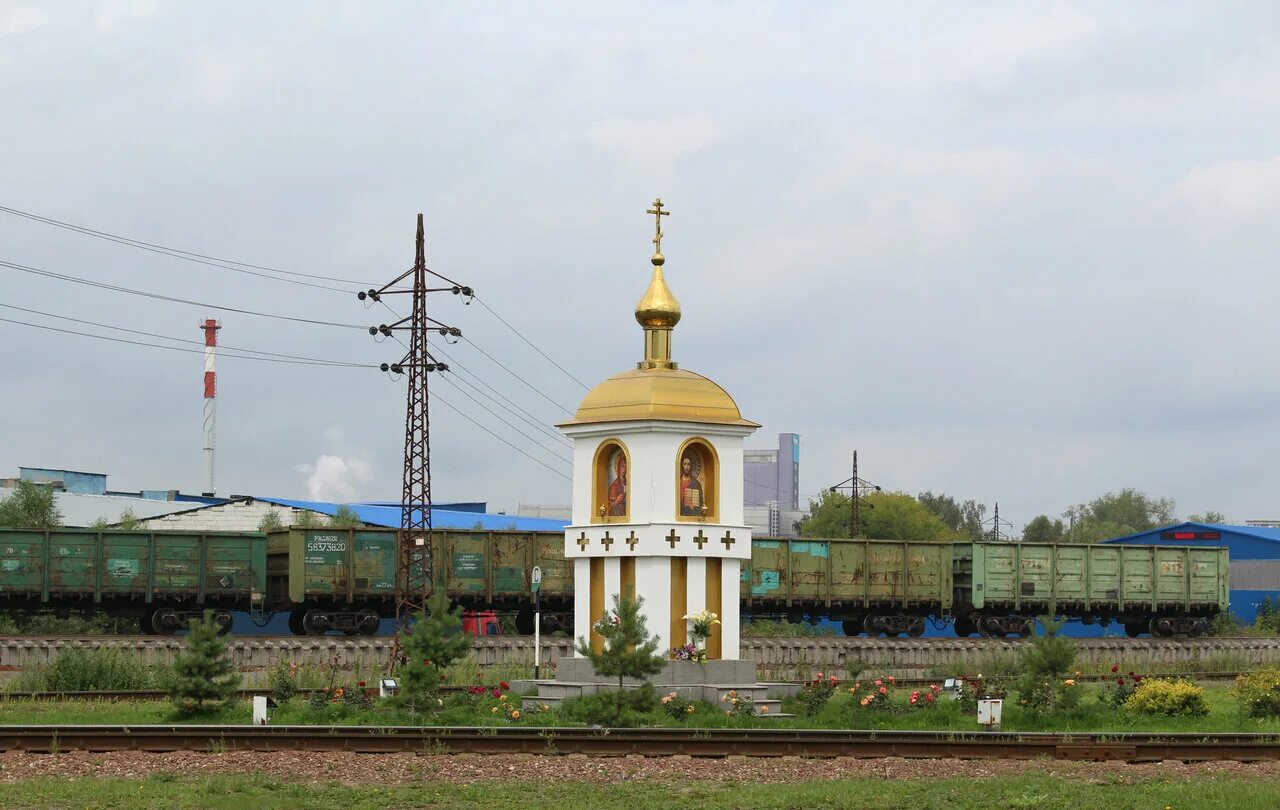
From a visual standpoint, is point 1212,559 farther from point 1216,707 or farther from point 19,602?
point 19,602

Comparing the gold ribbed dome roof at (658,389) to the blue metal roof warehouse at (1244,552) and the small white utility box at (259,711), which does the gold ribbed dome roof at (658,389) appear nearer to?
the small white utility box at (259,711)

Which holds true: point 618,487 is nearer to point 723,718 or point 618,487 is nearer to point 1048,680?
point 723,718

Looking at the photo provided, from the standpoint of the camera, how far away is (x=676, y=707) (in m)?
19.6

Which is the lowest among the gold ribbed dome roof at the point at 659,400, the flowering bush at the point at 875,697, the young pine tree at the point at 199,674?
the flowering bush at the point at 875,697

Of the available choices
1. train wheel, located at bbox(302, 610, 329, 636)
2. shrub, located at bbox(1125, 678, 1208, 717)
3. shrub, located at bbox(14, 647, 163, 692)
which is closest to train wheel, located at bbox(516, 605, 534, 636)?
train wheel, located at bbox(302, 610, 329, 636)

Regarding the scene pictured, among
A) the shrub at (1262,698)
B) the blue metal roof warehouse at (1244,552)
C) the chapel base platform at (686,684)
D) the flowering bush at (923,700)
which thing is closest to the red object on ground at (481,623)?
the chapel base platform at (686,684)

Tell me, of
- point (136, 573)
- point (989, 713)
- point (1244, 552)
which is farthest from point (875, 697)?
point (1244, 552)

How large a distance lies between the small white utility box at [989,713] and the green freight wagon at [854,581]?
2011cm

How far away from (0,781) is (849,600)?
3004 cm

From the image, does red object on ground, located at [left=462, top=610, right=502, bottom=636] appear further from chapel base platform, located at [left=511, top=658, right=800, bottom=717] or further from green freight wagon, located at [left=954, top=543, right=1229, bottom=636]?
chapel base platform, located at [left=511, top=658, right=800, bottom=717]

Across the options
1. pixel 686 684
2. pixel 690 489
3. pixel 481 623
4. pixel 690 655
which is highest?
pixel 690 489

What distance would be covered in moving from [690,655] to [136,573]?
67.6 ft

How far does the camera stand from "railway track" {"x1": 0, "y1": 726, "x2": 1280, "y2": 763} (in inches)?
652

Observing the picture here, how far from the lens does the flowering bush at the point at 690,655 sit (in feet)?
68.2
